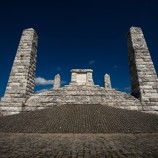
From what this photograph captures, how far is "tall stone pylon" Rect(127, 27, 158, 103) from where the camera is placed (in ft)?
43.2

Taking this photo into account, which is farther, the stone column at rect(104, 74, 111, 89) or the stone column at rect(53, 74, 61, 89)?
the stone column at rect(53, 74, 61, 89)

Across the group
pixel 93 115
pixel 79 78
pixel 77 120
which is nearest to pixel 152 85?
pixel 93 115

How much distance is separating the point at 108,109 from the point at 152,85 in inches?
196

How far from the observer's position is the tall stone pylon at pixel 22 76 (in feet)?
41.4

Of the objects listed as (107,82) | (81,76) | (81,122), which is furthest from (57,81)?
(81,122)

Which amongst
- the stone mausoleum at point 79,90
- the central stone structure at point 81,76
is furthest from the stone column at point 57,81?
the stone mausoleum at point 79,90

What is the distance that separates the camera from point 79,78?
70.4ft

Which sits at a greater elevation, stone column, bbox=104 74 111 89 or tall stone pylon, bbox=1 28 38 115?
stone column, bbox=104 74 111 89

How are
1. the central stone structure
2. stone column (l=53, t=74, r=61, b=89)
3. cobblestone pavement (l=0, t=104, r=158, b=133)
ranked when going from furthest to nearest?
stone column (l=53, t=74, r=61, b=89) → the central stone structure → cobblestone pavement (l=0, t=104, r=158, b=133)

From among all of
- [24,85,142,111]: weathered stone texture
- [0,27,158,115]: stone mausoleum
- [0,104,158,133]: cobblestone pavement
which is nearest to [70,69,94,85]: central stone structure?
[0,27,158,115]: stone mausoleum

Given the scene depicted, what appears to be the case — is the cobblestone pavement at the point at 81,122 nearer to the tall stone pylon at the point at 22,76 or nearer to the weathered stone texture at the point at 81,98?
the weathered stone texture at the point at 81,98

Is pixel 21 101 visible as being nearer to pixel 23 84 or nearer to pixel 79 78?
pixel 23 84

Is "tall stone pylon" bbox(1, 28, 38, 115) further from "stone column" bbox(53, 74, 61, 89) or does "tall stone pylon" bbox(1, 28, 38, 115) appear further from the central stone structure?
"stone column" bbox(53, 74, 61, 89)

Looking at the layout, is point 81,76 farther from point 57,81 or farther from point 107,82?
point 57,81
